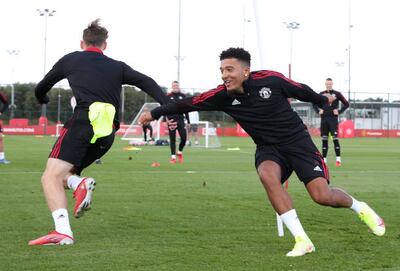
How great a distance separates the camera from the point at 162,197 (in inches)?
423

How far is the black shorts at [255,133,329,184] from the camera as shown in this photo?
6.79 meters

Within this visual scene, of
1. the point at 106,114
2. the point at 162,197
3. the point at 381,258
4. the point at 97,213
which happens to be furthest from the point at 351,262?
the point at 162,197

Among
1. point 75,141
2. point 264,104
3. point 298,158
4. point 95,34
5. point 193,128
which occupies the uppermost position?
point 95,34

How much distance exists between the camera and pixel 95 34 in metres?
7.20

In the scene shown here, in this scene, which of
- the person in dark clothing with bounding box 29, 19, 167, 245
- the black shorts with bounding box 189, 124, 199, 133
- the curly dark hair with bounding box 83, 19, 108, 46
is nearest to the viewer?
the person in dark clothing with bounding box 29, 19, 167, 245

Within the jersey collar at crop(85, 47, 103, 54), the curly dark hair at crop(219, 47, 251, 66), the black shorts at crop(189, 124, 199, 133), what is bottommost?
the black shorts at crop(189, 124, 199, 133)

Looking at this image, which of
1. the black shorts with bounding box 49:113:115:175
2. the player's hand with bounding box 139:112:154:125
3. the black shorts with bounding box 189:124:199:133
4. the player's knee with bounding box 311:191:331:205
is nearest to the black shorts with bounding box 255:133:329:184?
the player's knee with bounding box 311:191:331:205

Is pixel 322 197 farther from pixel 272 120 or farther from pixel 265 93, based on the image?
pixel 265 93

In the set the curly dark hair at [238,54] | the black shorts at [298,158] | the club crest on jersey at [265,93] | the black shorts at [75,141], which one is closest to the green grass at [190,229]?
the black shorts at [298,158]

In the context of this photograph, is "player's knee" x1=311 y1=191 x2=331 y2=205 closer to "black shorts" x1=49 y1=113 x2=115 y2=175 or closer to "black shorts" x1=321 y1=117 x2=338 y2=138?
→ "black shorts" x1=49 y1=113 x2=115 y2=175

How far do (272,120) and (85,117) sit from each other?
180cm

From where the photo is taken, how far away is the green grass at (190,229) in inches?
233

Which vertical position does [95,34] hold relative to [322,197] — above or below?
above

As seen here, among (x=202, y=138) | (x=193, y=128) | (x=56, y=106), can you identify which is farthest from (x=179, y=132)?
(x=56, y=106)
